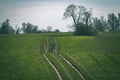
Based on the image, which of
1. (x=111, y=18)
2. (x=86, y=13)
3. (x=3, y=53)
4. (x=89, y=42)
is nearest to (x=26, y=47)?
(x=3, y=53)

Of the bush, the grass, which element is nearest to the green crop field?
the grass

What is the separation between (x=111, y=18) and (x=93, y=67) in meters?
149

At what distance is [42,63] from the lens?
53.4 metres

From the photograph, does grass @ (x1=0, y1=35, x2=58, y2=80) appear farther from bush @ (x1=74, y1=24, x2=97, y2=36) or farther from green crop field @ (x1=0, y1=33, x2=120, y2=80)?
bush @ (x1=74, y1=24, x2=97, y2=36)

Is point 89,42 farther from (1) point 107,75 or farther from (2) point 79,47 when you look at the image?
(1) point 107,75

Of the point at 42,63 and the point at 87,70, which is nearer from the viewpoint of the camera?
the point at 87,70

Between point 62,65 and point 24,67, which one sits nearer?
point 24,67

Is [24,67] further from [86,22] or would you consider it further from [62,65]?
[86,22]

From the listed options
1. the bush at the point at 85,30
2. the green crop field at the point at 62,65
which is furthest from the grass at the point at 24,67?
the bush at the point at 85,30

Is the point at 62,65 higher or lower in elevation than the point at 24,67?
higher

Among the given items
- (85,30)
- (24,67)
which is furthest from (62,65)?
(85,30)

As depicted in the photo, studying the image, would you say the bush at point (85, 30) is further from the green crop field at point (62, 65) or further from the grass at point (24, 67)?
the grass at point (24, 67)

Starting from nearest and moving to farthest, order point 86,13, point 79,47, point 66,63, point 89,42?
point 66,63, point 79,47, point 89,42, point 86,13

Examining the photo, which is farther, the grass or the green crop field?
the green crop field
